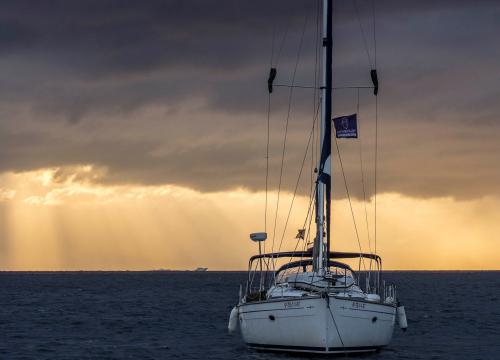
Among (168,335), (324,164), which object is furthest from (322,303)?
(168,335)

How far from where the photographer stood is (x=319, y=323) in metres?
44.8

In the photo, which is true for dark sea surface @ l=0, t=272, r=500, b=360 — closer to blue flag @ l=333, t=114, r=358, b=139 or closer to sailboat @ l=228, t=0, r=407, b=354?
sailboat @ l=228, t=0, r=407, b=354

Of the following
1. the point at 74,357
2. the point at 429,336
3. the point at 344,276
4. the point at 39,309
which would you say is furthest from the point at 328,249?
the point at 39,309

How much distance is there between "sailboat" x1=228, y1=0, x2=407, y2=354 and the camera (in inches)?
1769

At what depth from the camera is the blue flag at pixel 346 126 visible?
53000 mm

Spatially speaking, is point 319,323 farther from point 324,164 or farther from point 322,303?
point 324,164

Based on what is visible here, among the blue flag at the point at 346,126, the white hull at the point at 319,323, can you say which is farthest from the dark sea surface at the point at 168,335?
the blue flag at the point at 346,126

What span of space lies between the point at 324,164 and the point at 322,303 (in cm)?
961

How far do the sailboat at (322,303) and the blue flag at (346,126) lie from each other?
0.12m

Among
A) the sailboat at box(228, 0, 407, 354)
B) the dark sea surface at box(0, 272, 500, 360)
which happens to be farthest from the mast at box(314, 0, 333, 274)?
the dark sea surface at box(0, 272, 500, 360)

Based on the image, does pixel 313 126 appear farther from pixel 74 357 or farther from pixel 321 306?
pixel 74 357

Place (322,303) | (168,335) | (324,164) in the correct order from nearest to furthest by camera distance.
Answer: (322,303)
(324,164)
(168,335)

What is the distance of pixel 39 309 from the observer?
107 m

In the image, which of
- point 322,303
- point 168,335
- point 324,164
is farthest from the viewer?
point 168,335
